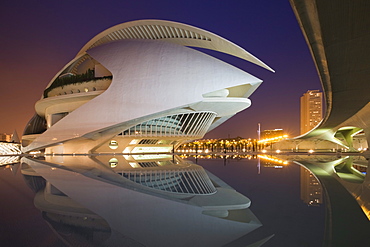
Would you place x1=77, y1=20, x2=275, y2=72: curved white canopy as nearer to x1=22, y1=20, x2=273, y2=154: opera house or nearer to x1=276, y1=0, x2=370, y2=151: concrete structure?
x1=22, y1=20, x2=273, y2=154: opera house

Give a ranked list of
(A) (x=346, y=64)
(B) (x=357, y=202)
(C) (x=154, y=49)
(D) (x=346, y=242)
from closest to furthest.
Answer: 1. (D) (x=346, y=242)
2. (B) (x=357, y=202)
3. (A) (x=346, y=64)
4. (C) (x=154, y=49)

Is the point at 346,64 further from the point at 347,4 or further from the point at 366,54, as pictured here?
the point at 347,4

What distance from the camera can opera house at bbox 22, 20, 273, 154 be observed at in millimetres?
22188

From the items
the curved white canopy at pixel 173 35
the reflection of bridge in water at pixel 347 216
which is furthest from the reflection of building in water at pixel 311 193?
the curved white canopy at pixel 173 35

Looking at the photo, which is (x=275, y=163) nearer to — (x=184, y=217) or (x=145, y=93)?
(x=184, y=217)

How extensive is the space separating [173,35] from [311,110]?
286 feet

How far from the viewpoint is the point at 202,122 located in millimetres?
25469

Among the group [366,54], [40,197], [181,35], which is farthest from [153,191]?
[181,35]

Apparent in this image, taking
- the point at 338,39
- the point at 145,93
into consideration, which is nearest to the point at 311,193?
the point at 338,39

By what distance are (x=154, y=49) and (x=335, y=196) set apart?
22245mm

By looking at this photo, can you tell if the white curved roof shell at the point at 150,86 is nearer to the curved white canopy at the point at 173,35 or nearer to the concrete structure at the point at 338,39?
the curved white canopy at the point at 173,35

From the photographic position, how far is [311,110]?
9706 cm

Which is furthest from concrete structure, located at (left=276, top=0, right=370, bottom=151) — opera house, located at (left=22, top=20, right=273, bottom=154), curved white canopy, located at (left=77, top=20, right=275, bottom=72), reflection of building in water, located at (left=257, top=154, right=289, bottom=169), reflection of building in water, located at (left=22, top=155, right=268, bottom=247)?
curved white canopy, located at (left=77, top=20, right=275, bottom=72)

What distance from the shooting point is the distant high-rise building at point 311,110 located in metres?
95.6
